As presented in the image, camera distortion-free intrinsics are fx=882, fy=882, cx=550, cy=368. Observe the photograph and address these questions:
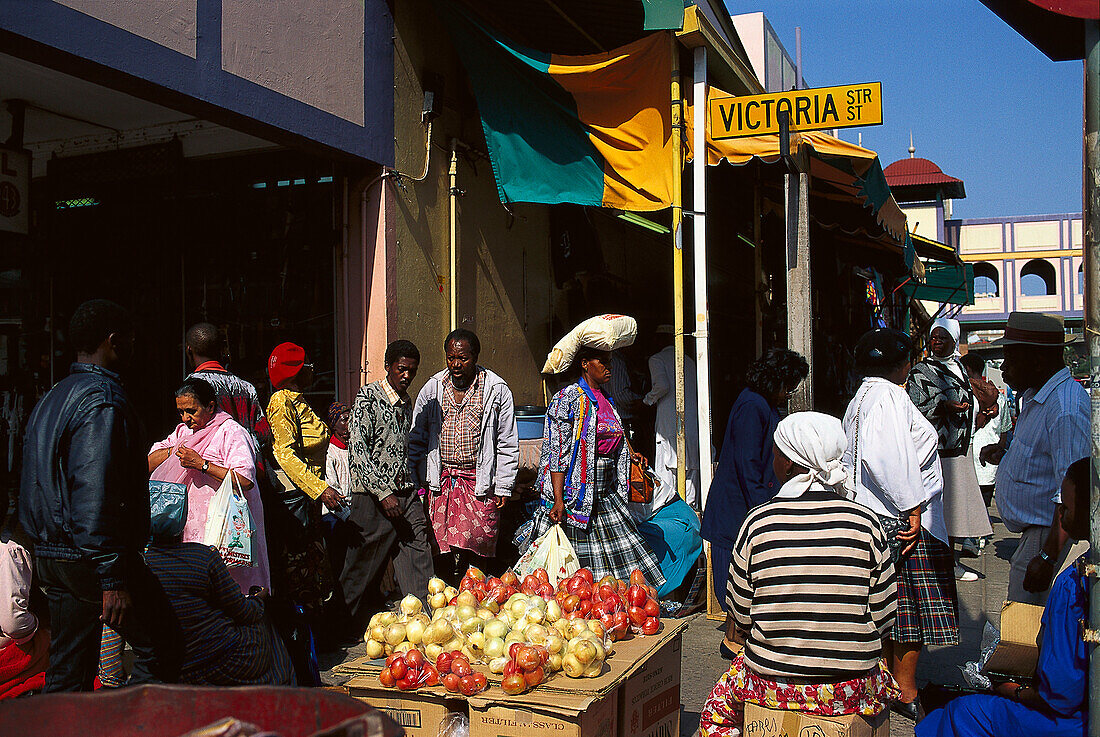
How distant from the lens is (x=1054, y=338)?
14.0 feet

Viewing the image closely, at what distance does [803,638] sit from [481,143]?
6219 mm

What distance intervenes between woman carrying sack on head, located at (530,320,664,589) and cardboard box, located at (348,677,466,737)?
2482 millimetres

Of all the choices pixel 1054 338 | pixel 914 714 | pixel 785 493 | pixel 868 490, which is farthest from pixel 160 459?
pixel 1054 338

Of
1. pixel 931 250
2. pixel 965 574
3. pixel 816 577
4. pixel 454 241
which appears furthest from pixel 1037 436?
pixel 931 250

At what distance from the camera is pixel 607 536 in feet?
18.7

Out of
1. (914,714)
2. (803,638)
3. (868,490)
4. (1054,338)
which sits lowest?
(914,714)

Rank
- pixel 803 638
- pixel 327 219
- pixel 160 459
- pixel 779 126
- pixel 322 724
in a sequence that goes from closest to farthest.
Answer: pixel 322 724
pixel 803 638
pixel 160 459
pixel 779 126
pixel 327 219

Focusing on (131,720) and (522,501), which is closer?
(131,720)

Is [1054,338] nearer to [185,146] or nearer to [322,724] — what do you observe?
[322,724]

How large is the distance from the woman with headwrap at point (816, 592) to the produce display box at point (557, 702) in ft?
1.50

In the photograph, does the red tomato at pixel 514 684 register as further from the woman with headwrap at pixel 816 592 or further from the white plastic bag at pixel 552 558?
the white plastic bag at pixel 552 558

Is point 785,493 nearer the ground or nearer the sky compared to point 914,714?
nearer the sky

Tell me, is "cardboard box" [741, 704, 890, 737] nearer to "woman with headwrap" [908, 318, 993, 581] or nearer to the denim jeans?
the denim jeans

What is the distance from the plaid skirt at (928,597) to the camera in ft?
14.6
